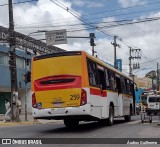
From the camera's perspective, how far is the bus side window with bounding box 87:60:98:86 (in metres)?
17.3

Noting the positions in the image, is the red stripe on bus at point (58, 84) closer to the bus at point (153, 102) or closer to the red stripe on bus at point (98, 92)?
the red stripe on bus at point (98, 92)

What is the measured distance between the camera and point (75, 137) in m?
15.0

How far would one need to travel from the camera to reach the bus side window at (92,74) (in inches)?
683

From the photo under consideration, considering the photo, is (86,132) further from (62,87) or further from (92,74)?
(92,74)

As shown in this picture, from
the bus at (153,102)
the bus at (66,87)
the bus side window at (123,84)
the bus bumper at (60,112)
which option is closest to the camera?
the bus bumper at (60,112)

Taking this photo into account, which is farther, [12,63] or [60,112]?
[12,63]

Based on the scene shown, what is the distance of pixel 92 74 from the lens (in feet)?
58.0

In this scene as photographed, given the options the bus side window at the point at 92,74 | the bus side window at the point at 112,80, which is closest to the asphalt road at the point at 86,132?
the bus side window at the point at 92,74

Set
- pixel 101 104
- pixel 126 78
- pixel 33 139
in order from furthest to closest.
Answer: pixel 126 78
pixel 101 104
pixel 33 139

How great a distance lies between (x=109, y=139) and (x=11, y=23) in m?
15.2

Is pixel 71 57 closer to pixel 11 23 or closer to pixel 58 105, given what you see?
pixel 58 105

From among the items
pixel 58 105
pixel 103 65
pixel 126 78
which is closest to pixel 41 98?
pixel 58 105

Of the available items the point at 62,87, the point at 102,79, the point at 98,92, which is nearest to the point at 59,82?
the point at 62,87

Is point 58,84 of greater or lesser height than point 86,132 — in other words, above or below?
above
